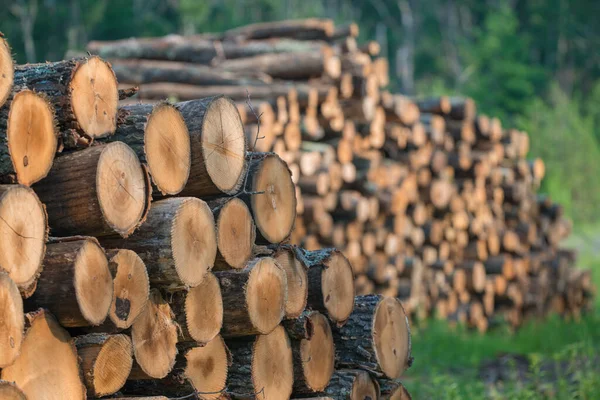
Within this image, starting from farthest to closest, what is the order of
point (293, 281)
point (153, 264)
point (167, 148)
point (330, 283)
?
point (330, 283) → point (293, 281) → point (167, 148) → point (153, 264)

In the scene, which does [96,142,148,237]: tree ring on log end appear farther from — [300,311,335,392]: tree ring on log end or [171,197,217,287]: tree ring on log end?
[300,311,335,392]: tree ring on log end

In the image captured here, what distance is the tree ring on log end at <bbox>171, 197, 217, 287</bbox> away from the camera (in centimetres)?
327

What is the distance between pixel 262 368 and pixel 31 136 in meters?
1.29

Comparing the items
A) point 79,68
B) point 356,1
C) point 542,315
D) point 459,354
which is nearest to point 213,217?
point 79,68

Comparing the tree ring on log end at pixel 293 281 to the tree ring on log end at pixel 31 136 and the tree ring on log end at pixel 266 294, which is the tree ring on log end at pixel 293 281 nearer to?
the tree ring on log end at pixel 266 294

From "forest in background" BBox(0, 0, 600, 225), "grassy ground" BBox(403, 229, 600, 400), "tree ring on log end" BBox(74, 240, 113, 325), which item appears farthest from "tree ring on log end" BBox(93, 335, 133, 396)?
"forest in background" BBox(0, 0, 600, 225)

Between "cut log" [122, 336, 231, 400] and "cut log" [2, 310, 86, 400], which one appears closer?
"cut log" [2, 310, 86, 400]

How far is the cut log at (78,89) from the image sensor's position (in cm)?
313

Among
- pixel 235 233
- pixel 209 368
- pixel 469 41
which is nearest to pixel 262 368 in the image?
pixel 209 368

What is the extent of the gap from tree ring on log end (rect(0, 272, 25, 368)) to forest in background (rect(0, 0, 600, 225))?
23.0m

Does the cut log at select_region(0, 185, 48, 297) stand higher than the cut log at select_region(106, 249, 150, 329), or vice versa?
the cut log at select_region(0, 185, 48, 297)

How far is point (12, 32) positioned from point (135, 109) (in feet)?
90.0

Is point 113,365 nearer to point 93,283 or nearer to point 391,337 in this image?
point 93,283

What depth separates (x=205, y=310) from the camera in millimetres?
3463
